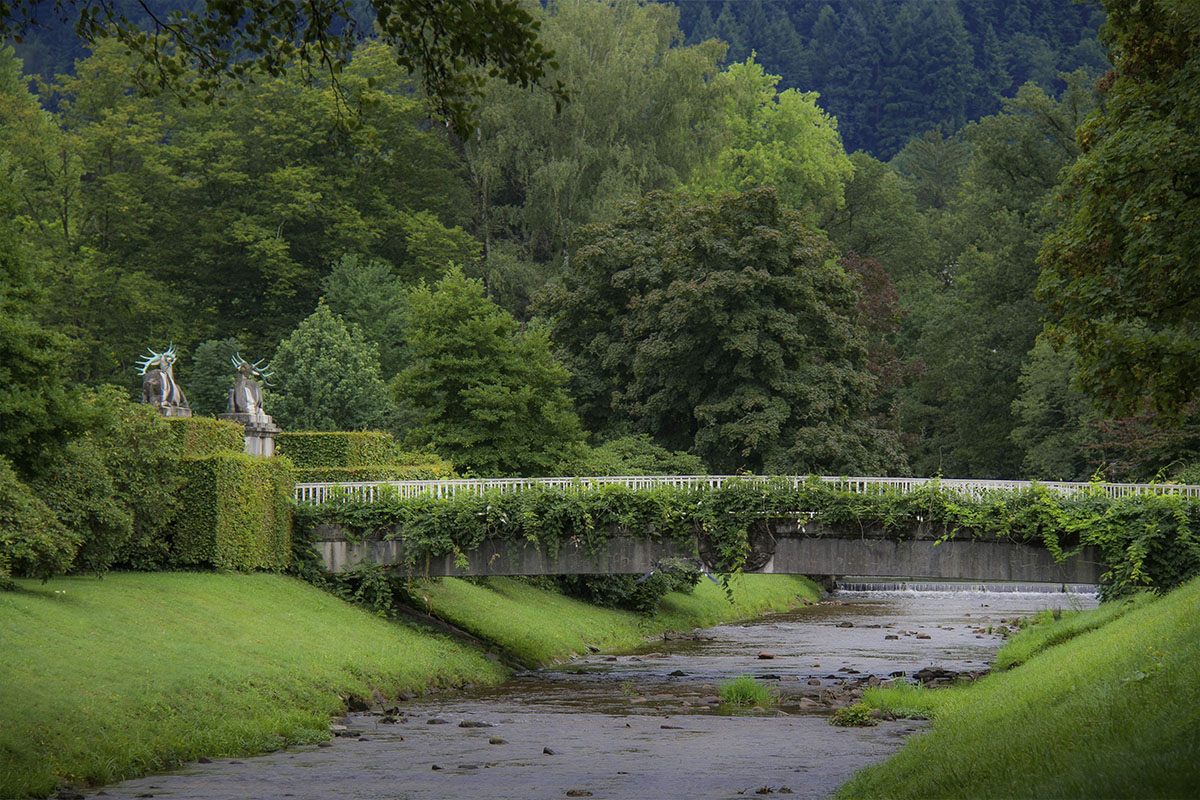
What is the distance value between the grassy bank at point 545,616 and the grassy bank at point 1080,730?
14926 millimetres

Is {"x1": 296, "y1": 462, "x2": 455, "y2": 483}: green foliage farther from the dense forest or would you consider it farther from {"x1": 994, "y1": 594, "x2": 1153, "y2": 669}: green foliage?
{"x1": 994, "y1": 594, "x2": 1153, "y2": 669}: green foliage

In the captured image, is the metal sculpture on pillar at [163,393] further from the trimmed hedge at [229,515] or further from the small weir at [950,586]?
the small weir at [950,586]

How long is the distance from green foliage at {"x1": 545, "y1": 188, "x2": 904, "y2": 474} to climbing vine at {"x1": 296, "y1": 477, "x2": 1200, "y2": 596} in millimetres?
18479

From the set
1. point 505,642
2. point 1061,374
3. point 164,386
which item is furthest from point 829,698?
point 1061,374

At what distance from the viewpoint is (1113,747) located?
13.9 metres

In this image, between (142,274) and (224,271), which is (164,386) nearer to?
(142,274)

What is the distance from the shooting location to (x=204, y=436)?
121ft

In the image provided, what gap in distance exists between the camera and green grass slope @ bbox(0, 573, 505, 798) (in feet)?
68.0

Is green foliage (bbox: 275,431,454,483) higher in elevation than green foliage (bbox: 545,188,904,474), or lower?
lower

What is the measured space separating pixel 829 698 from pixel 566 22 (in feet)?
168

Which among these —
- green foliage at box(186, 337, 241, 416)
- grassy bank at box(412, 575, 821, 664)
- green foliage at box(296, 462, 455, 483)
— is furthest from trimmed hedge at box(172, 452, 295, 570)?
green foliage at box(186, 337, 241, 416)

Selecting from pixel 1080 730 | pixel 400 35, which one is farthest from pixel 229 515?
pixel 1080 730

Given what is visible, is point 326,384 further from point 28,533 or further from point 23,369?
point 23,369

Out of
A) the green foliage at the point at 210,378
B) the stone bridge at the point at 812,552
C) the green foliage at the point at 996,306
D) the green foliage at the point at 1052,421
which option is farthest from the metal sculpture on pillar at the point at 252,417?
the green foliage at the point at 996,306
